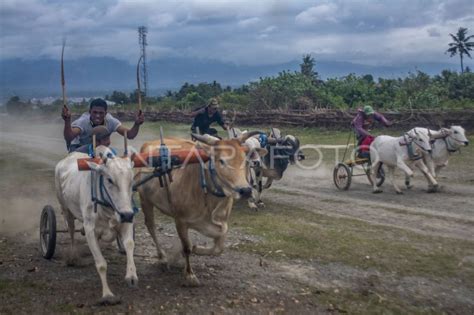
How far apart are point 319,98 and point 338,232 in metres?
26.5

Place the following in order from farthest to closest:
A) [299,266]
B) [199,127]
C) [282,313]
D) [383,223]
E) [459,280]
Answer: [199,127] → [383,223] → [299,266] → [459,280] → [282,313]

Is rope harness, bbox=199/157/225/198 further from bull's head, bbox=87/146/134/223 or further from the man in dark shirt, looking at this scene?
the man in dark shirt

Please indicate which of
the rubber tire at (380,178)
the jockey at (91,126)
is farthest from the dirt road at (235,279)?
the rubber tire at (380,178)

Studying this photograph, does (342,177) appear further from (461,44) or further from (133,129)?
(461,44)

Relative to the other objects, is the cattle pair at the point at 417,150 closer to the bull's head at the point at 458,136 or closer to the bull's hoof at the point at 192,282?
the bull's head at the point at 458,136

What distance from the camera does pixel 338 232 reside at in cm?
1035

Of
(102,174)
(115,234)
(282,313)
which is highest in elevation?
(102,174)

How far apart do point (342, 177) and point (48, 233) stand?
8.61 metres

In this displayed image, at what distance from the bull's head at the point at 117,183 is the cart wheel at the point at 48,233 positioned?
2.15m

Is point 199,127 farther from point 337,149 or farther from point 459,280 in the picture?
point 337,149

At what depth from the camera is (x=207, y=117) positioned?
13.1 m

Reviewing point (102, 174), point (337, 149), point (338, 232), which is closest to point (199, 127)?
point (338, 232)

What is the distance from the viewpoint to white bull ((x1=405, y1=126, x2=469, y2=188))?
14.9 m

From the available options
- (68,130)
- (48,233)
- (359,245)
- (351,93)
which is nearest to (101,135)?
(68,130)
